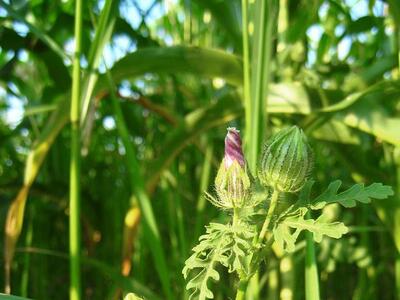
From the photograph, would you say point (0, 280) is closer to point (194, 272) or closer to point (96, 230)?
point (96, 230)

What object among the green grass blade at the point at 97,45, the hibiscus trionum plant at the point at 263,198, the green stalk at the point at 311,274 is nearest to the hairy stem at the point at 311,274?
the green stalk at the point at 311,274

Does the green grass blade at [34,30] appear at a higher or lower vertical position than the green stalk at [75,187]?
higher

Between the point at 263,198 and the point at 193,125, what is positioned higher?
the point at 193,125

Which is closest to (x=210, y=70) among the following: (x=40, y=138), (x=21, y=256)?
(x=40, y=138)

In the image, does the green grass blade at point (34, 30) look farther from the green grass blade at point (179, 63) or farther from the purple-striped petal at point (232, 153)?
the purple-striped petal at point (232, 153)

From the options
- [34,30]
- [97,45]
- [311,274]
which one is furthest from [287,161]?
[34,30]

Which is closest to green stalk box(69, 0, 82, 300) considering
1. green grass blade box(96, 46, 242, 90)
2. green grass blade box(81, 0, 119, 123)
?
green grass blade box(81, 0, 119, 123)

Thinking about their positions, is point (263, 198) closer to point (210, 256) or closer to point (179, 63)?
point (210, 256)
